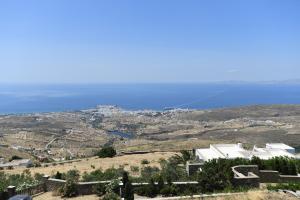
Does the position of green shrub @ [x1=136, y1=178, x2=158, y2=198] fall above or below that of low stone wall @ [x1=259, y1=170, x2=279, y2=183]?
above

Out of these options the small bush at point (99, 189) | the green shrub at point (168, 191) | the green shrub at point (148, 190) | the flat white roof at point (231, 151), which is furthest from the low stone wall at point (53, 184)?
the flat white roof at point (231, 151)

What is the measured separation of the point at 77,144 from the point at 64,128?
37152mm

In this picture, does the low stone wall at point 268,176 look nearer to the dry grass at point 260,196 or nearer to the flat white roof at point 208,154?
the dry grass at point 260,196

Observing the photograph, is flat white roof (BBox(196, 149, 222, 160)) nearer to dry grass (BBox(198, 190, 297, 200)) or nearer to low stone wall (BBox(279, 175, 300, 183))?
low stone wall (BBox(279, 175, 300, 183))

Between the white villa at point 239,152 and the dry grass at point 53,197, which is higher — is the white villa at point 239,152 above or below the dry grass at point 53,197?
below

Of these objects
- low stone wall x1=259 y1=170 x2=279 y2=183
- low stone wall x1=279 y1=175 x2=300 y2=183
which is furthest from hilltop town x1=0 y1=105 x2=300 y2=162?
low stone wall x1=259 y1=170 x2=279 y2=183

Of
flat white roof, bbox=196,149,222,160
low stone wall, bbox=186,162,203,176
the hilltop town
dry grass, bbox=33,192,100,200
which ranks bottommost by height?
the hilltop town

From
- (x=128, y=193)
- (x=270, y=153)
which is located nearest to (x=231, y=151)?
(x=270, y=153)

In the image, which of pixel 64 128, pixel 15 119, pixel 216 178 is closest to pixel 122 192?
pixel 216 178

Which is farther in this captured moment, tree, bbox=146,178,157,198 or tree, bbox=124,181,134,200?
tree, bbox=146,178,157,198

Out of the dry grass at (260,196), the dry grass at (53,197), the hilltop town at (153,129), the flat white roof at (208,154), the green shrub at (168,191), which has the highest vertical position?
the dry grass at (260,196)

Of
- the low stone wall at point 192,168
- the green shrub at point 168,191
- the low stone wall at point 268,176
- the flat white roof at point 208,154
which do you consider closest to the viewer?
the green shrub at point 168,191

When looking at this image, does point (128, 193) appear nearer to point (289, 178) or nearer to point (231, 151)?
point (289, 178)

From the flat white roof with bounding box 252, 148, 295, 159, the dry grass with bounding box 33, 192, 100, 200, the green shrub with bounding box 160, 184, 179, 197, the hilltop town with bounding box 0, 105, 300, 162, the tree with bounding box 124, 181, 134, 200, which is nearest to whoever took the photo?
the tree with bounding box 124, 181, 134, 200
